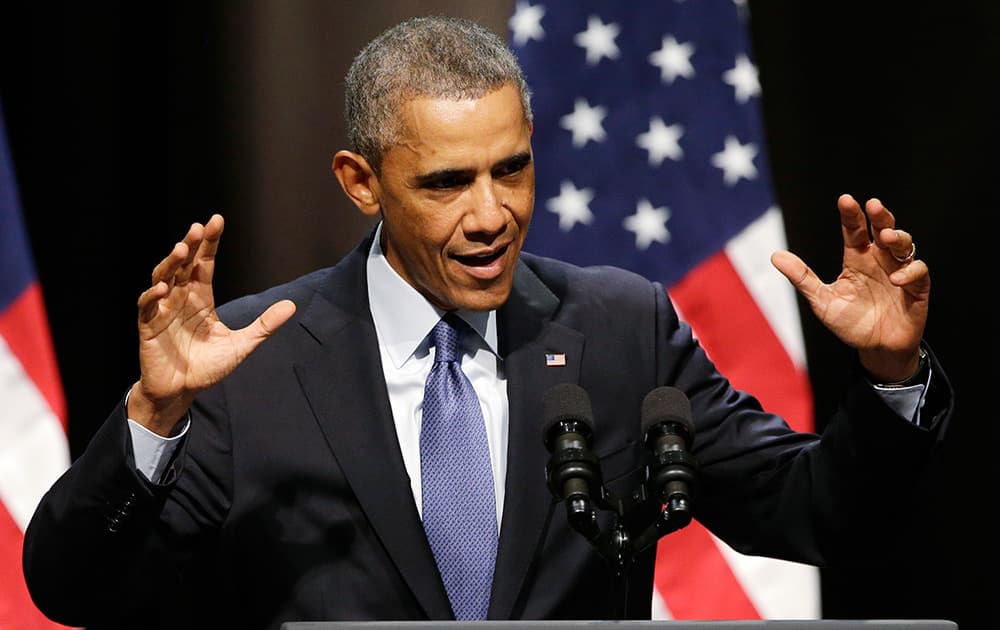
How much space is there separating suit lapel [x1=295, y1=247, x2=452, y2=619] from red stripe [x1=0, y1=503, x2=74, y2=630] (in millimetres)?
938

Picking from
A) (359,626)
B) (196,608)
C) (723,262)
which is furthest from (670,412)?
(723,262)

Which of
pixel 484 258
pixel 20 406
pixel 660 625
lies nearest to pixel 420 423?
pixel 484 258

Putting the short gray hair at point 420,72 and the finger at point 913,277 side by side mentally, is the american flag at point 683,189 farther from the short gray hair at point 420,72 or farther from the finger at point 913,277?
the finger at point 913,277

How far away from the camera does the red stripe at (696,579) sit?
115 inches

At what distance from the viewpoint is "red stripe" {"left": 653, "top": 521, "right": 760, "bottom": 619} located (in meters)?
2.91

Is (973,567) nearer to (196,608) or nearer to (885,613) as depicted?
(885,613)

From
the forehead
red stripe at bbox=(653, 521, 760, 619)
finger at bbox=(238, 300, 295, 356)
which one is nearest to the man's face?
the forehead

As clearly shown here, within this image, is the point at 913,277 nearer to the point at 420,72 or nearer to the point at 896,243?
the point at 896,243

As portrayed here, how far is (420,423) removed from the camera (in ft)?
6.85

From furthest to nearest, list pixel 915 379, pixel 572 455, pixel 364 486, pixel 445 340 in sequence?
pixel 445 340, pixel 364 486, pixel 915 379, pixel 572 455

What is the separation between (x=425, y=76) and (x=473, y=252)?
0.88ft

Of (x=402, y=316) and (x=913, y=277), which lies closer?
(x=913, y=277)

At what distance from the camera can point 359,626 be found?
1368mm

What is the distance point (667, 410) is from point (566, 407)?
0.11m
